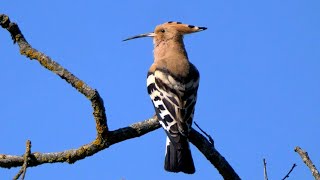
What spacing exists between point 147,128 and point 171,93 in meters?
0.67

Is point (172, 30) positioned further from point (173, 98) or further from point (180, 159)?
point (180, 159)

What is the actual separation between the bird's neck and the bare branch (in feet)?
4.17

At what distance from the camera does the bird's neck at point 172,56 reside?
4105 mm

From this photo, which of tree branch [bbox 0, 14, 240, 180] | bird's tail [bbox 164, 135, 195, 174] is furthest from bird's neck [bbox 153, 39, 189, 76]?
tree branch [bbox 0, 14, 240, 180]

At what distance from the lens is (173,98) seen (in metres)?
3.74

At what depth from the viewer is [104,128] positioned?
286 centimetres

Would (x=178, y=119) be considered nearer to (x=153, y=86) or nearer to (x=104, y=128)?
(x=153, y=86)

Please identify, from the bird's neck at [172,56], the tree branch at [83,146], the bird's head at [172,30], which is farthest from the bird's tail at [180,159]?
the bird's head at [172,30]

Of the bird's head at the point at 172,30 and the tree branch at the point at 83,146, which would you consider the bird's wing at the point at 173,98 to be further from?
the bird's head at the point at 172,30

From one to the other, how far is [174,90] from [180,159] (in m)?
0.53

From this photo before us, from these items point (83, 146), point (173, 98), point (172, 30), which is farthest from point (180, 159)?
point (172, 30)

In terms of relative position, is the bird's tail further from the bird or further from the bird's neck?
the bird's neck

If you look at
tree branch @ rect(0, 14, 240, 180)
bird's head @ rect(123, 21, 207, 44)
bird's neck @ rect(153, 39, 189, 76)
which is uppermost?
bird's head @ rect(123, 21, 207, 44)

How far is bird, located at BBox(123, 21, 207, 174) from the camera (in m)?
3.45
